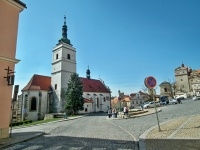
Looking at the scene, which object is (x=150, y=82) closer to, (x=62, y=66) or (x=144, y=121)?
(x=144, y=121)

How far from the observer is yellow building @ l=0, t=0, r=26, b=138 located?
10.8m

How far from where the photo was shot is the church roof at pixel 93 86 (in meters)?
53.6

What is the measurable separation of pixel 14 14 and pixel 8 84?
5035 millimetres

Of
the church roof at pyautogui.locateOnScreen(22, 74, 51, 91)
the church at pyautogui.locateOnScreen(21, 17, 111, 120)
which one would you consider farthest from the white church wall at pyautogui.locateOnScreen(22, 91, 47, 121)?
the church roof at pyautogui.locateOnScreen(22, 74, 51, 91)

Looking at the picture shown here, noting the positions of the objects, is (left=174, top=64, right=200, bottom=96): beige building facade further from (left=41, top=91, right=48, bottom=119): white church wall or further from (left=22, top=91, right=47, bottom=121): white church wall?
(left=22, top=91, right=47, bottom=121): white church wall

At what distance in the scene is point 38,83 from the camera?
42.9 metres

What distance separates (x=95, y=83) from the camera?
195 ft

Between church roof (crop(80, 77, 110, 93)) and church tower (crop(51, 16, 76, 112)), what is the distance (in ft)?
27.2

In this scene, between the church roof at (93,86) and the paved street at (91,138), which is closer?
the paved street at (91,138)

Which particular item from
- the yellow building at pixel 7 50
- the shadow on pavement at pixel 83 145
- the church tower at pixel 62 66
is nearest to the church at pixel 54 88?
the church tower at pixel 62 66

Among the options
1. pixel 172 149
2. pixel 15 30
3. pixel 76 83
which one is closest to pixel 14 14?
pixel 15 30

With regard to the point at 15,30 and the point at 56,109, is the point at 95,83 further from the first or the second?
the point at 15,30

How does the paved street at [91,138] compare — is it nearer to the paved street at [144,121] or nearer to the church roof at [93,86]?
the paved street at [144,121]

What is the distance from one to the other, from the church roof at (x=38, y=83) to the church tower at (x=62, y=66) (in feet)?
5.11
